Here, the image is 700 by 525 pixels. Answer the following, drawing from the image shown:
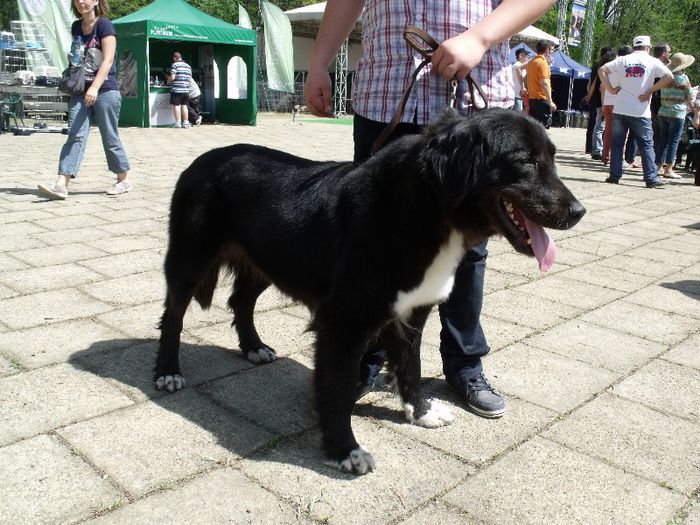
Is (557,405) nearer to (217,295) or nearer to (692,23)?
(217,295)

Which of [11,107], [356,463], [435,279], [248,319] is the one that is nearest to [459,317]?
[435,279]

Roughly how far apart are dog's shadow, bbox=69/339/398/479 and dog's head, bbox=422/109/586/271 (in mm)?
1021

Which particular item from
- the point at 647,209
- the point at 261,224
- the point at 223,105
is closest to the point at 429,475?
the point at 261,224

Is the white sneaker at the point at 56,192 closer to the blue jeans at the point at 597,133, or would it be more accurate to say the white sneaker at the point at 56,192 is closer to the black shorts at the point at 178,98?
the black shorts at the point at 178,98

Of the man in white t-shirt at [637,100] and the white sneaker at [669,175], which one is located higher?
the man in white t-shirt at [637,100]

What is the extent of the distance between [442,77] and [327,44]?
812 millimetres

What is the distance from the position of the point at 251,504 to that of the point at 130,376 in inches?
51.3

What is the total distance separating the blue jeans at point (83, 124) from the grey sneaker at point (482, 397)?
585cm

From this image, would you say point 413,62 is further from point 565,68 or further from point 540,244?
point 565,68

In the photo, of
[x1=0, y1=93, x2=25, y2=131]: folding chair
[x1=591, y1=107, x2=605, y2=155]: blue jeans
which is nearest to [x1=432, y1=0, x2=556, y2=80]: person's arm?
[x1=591, y1=107, x2=605, y2=155]: blue jeans

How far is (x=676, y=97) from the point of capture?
1141 cm

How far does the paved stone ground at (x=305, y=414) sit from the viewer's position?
2.41 meters

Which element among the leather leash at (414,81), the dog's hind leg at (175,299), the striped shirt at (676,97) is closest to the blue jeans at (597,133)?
the striped shirt at (676,97)

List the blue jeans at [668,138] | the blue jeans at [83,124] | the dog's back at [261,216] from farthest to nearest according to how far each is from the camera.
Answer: the blue jeans at [668,138] < the blue jeans at [83,124] < the dog's back at [261,216]
